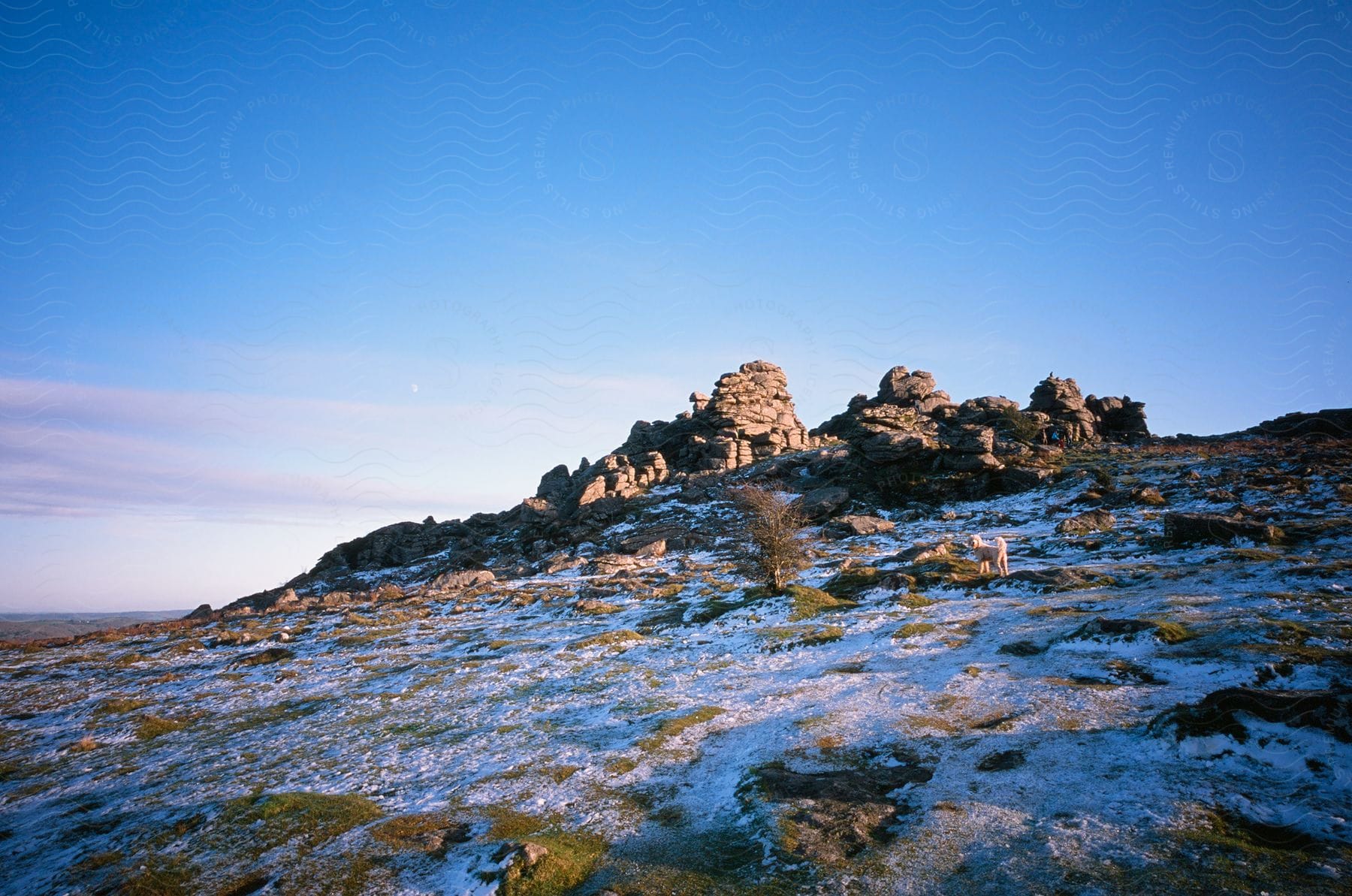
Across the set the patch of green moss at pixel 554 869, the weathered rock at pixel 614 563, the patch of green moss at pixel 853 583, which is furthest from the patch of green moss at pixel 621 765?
the weathered rock at pixel 614 563

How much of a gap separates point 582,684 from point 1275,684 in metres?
14.3

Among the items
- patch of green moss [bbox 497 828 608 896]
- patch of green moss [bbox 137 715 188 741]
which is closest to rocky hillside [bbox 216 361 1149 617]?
patch of green moss [bbox 137 715 188 741]

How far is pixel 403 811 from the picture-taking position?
398 inches

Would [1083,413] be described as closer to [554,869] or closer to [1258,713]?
[1258,713]

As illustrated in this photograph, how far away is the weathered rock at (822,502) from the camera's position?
183ft

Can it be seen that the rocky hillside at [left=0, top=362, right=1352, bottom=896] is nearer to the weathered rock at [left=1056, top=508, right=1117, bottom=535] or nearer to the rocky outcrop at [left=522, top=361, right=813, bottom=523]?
the weathered rock at [left=1056, top=508, right=1117, bottom=535]

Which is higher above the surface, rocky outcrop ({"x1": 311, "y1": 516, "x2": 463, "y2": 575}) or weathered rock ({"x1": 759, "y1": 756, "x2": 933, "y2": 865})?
rocky outcrop ({"x1": 311, "y1": 516, "x2": 463, "y2": 575})

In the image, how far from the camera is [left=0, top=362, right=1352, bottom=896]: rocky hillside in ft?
24.6

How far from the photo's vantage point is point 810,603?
2308cm

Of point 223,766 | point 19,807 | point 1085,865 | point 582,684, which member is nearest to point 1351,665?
point 1085,865

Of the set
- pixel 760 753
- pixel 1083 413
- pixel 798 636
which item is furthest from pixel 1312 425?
pixel 760 753

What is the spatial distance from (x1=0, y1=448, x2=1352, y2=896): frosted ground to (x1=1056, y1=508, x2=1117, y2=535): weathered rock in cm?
857

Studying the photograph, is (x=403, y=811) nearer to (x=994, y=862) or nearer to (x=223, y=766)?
(x=223, y=766)

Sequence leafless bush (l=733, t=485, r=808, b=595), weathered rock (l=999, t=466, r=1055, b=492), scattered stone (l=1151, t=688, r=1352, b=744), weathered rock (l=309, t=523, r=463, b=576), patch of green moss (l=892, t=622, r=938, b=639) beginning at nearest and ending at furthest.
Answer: scattered stone (l=1151, t=688, r=1352, b=744) < patch of green moss (l=892, t=622, r=938, b=639) < leafless bush (l=733, t=485, r=808, b=595) < weathered rock (l=999, t=466, r=1055, b=492) < weathered rock (l=309, t=523, r=463, b=576)
